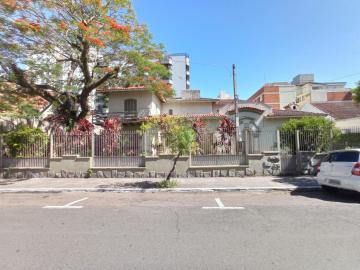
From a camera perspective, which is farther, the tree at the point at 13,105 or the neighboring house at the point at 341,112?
the neighboring house at the point at 341,112

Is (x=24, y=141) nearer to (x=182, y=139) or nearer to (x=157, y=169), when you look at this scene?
(x=157, y=169)

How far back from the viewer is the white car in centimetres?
902

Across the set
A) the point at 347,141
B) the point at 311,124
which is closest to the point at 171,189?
the point at 311,124

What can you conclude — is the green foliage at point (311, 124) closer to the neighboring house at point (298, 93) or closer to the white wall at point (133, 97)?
the white wall at point (133, 97)

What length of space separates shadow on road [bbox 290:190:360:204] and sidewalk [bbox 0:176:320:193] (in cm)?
59

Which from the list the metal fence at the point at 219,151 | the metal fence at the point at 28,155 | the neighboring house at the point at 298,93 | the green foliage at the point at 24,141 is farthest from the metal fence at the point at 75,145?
the neighboring house at the point at 298,93

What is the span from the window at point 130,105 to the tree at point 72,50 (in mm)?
9094

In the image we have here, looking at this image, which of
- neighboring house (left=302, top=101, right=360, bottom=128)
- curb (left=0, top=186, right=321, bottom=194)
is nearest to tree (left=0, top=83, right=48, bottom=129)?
curb (left=0, top=186, right=321, bottom=194)

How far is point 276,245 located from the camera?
16.4 ft

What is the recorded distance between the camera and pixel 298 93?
56.9 m

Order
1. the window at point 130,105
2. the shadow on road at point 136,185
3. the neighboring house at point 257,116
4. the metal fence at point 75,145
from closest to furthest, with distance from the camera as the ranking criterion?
1. the shadow on road at point 136,185
2. the metal fence at point 75,145
3. the neighboring house at point 257,116
4. the window at point 130,105

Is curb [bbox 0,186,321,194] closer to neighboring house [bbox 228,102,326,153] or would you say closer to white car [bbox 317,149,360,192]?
white car [bbox 317,149,360,192]

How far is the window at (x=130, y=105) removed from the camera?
94.6ft

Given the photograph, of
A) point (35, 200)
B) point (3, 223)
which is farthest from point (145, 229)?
point (35, 200)
